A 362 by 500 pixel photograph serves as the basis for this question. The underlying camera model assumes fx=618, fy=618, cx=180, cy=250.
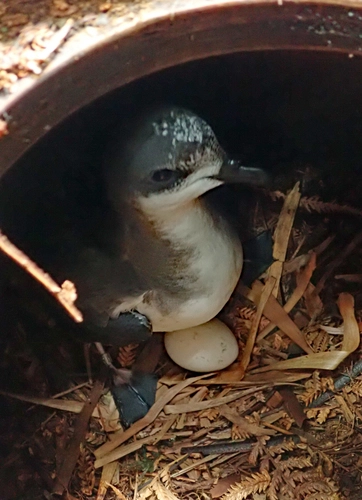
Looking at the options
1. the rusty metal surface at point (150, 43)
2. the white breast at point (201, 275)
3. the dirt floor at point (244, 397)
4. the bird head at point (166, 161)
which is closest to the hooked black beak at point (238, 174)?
the bird head at point (166, 161)

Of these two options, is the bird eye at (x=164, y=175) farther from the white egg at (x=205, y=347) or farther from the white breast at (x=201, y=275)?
the white egg at (x=205, y=347)

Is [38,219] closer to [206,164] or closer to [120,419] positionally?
[206,164]

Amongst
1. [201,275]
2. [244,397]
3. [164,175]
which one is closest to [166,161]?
[164,175]

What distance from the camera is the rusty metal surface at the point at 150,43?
793 millimetres

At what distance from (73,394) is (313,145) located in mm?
798

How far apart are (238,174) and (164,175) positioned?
0.50 ft

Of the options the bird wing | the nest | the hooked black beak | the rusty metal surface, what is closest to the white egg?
the nest

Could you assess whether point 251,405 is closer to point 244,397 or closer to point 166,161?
point 244,397

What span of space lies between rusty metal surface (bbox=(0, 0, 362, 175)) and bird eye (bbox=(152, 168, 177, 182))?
0.56ft

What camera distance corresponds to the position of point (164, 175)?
3.27 ft

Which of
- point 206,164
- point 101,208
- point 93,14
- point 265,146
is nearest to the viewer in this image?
point 93,14

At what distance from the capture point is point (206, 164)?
39.9 inches

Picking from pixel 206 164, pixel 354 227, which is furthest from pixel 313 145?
pixel 206 164

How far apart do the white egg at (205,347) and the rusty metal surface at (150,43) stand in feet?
2.18
